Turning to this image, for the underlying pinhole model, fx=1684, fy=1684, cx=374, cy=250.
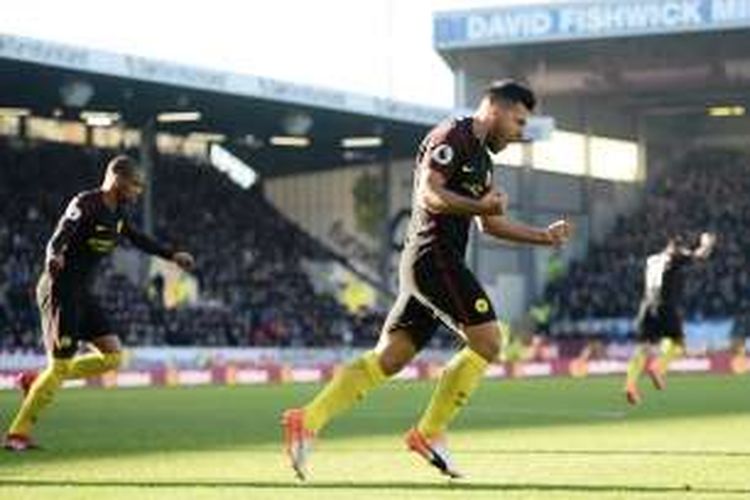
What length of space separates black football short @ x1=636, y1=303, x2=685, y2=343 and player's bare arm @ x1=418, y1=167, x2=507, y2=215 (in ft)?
46.7

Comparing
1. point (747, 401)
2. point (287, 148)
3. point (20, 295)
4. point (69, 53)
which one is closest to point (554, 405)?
point (747, 401)

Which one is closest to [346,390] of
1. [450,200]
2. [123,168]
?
[450,200]

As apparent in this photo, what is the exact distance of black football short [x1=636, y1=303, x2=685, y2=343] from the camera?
923 inches

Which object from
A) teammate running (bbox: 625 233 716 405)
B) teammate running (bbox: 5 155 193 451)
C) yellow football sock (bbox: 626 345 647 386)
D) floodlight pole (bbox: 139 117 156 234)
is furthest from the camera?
floodlight pole (bbox: 139 117 156 234)

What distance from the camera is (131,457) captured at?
12047 mm

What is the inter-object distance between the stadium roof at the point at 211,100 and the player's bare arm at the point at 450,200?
1031 inches

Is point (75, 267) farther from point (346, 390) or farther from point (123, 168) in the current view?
point (346, 390)

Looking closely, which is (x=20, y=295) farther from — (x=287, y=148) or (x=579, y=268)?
(x=579, y=268)

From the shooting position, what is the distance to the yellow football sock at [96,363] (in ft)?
43.3

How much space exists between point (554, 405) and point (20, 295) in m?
20.7

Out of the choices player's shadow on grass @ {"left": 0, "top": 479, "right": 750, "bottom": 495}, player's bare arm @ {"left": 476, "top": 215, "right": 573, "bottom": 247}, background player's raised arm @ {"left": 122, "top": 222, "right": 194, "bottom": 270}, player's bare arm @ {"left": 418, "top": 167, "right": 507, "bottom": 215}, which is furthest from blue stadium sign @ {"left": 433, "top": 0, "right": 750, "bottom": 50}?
player's shadow on grass @ {"left": 0, "top": 479, "right": 750, "bottom": 495}

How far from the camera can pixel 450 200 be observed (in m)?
9.40

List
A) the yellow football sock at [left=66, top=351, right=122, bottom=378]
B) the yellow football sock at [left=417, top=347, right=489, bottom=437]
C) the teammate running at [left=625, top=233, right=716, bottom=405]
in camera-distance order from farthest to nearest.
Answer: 1. the teammate running at [left=625, top=233, right=716, bottom=405]
2. the yellow football sock at [left=66, top=351, right=122, bottom=378]
3. the yellow football sock at [left=417, top=347, right=489, bottom=437]

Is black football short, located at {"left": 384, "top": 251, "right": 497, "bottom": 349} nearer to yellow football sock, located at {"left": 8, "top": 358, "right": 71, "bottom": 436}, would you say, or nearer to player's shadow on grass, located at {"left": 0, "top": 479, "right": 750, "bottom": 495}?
player's shadow on grass, located at {"left": 0, "top": 479, "right": 750, "bottom": 495}
